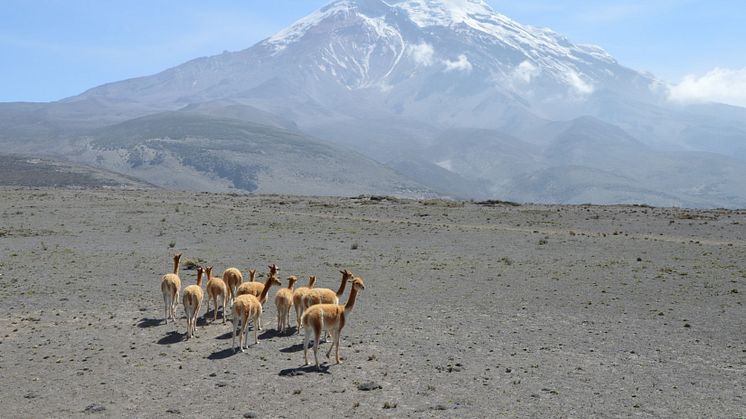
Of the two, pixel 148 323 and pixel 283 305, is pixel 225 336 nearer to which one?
pixel 283 305

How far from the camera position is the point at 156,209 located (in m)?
45.9

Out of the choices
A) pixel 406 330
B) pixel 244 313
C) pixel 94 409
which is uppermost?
pixel 244 313

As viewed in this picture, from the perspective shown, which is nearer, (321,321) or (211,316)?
(321,321)

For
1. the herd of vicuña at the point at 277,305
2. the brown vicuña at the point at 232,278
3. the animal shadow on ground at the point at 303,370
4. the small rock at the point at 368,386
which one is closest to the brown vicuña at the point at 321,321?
the herd of vicuña at the point at 277,305

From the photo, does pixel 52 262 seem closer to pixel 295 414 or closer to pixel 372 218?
pixel 295 414

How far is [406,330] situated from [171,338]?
16.6ft

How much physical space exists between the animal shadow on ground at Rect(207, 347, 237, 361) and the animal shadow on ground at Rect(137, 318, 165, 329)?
297 cm

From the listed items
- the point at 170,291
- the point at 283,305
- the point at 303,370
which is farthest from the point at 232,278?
the point at 303,370

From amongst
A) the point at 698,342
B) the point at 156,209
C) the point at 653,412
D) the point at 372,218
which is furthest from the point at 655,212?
the point at 653,412

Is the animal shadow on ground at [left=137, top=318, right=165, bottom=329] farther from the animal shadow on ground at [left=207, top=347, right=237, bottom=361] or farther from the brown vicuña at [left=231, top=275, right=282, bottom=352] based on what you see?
the animal shadow on ground at [left=207, top=347, right=237, bottom=361]

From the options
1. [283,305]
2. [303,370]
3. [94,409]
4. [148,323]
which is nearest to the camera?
[94,409]

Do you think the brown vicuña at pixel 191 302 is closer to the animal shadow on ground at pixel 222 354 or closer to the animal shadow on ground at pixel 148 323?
the animal shadow on ground at pixel 222 354

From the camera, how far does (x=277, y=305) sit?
52.0 feet

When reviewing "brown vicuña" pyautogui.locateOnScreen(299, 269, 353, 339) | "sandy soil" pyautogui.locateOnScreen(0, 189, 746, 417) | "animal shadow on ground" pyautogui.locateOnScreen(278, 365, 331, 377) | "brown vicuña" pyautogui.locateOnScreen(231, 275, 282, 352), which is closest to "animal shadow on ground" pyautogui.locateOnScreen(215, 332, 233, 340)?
"sandy soil" pyautogui.locateOnScreen(0, 189, 746, 417)
